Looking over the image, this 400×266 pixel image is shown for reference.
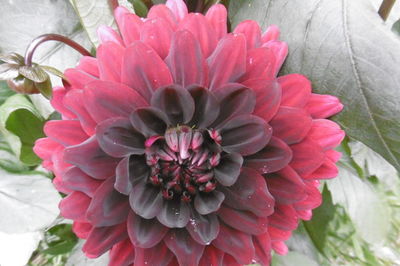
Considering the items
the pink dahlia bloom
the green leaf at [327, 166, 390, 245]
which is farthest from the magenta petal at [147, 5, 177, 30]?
the green leaf at [327, 166, 390, 245]

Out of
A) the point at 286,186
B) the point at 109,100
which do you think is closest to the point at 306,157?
the point at 286,186

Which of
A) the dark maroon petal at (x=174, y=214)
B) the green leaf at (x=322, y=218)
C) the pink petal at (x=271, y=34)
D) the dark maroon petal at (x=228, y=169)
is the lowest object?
the green leaf at (x=322, y=218)

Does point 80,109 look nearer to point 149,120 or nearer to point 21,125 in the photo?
point 149,120

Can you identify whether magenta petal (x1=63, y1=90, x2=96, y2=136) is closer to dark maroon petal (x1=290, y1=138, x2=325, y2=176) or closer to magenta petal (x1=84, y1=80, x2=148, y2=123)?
magenta petal (x1=84, y1=80, x2=148, y2=123)

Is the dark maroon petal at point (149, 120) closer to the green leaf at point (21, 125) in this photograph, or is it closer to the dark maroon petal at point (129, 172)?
the dark maroon petal at point (129, 172)

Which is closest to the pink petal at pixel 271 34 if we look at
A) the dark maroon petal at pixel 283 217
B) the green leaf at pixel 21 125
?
the dark maroon petal at pixel 283 217

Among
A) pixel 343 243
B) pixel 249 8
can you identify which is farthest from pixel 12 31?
pixel 343 243
